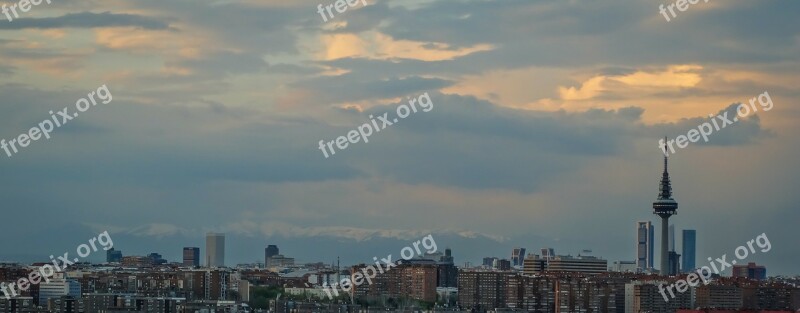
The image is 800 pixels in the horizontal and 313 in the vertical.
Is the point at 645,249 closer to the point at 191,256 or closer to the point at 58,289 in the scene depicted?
the point at 191,256

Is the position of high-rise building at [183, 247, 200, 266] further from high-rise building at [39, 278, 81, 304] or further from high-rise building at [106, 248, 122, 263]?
high-rise building at [39, 278, 81, 304]

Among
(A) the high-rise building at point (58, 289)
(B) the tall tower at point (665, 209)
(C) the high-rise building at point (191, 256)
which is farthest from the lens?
(C) the high-rise building at point (191, 256)

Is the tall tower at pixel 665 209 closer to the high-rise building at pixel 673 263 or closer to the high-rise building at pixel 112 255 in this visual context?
the high-rise building at pixel 673 263

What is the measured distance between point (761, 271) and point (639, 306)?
57769mm

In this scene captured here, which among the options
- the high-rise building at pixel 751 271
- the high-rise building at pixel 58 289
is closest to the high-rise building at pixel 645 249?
the high-rise building at pixel 751 271

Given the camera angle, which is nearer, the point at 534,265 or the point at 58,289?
the point at 58,289

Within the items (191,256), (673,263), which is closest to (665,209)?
(673,263)

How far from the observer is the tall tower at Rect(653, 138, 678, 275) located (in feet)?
375

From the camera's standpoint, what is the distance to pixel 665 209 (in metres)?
116

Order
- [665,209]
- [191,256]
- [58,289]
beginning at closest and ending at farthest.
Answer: [58,289]
[665,209]
[191,256]

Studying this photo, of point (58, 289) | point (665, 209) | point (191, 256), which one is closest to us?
point (58, 289)

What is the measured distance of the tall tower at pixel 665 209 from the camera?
375 feet

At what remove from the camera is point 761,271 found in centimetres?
13325

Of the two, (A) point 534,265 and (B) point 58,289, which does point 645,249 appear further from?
(B) point 58,289
